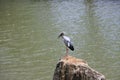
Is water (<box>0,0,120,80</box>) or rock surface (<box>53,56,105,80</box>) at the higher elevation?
rock surface (<box>53,56,105,80</box>)

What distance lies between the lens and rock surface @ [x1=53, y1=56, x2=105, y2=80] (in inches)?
353

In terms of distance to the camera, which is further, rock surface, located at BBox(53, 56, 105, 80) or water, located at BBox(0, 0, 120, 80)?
water, located at BBox(0, 0, 120, 80)

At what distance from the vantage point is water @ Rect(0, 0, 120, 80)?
52.2 feet

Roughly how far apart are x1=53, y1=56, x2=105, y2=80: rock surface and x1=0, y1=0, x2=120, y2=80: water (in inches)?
208

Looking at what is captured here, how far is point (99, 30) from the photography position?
2253 cm

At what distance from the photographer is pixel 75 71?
29.9 feet

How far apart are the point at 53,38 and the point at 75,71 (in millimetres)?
11890

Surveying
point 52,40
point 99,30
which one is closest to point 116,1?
point 99,30

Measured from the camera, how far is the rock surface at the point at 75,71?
8977 millimetres

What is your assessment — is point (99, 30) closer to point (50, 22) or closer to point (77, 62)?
point (50, 22)

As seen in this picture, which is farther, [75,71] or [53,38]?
[53,38]

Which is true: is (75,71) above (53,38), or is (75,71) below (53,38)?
above

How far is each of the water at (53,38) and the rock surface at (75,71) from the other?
528 cm

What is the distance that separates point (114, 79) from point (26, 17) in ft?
52.9
